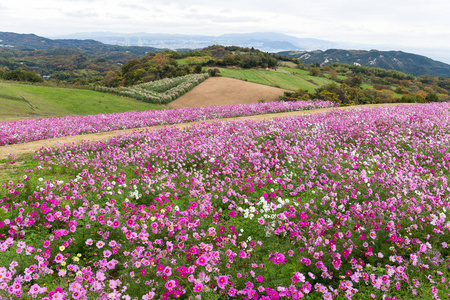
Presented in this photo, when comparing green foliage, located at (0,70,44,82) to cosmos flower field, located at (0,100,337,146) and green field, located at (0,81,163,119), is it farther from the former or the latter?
cosmos flower field, located at (0,100,337,146)

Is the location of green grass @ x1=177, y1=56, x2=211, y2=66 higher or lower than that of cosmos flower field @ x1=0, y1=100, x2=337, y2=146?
higher

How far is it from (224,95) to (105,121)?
25585 mm

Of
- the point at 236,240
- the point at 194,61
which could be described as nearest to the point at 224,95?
the point at 236,240

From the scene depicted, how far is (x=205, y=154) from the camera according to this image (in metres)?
8.33

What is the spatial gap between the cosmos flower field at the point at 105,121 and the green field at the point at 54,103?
787cm

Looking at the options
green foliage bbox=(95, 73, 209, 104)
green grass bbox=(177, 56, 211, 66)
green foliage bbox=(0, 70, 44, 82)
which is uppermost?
green grass bbox=(177, 56, 211, 66)

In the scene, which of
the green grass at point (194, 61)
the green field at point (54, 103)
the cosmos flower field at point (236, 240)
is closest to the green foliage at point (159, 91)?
the green field at point (54, 103)

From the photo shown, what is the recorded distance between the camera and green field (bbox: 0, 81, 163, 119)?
25.2 metres

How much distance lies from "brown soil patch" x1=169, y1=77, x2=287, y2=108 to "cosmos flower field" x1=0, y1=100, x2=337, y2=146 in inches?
604

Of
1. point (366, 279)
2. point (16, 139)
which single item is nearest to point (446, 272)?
point (366, 279)

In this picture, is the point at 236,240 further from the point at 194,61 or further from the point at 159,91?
the point at 194,61

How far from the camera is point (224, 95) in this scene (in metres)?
41.4

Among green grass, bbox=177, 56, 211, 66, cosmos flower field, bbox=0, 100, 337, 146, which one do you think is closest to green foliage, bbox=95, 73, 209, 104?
cosmos flower field, bbox=0, 100, 337, 146

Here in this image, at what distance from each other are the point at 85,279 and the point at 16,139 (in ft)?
46.4
